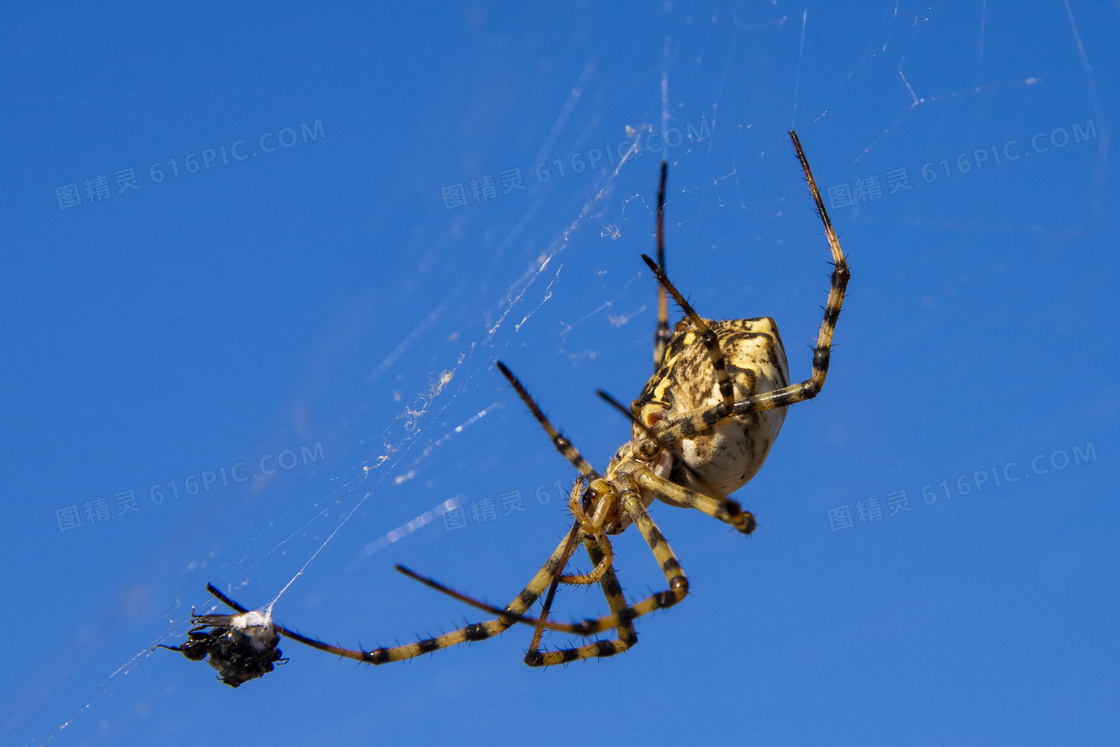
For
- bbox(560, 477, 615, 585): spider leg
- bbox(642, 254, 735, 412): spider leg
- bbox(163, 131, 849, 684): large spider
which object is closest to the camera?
bbox(642, 254, 735, 412): spider leg

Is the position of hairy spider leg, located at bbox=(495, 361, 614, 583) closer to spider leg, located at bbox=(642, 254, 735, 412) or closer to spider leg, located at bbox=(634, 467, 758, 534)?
spider leg, located at bbox=(634, 467, 758, 534)

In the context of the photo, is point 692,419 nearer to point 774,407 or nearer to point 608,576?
point 774,407

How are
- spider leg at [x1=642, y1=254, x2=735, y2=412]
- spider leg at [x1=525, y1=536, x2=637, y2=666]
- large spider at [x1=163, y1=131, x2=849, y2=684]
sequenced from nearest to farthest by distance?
spider leg at [x1=642, y1=254, x2=735, y2=412] → large spider at [x1=163, y1=131, x2=849, y2=684] → spider leg at [x1=525, y1=536, x2=637, y2=666]

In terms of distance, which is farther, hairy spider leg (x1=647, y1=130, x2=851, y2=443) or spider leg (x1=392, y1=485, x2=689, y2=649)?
hairy spider leg (x1=647, y1=130, x2=851, y2=443)

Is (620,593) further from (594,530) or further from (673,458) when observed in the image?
(673,458)

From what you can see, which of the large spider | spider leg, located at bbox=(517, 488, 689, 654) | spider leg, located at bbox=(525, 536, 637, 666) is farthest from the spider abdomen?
spider leg, located at bbox=(525, 536, 637, 666)

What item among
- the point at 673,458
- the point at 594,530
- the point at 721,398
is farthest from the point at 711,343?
the point at 594,530

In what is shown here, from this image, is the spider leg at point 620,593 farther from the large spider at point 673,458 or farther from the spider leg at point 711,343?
the spider leg at point 711,343
